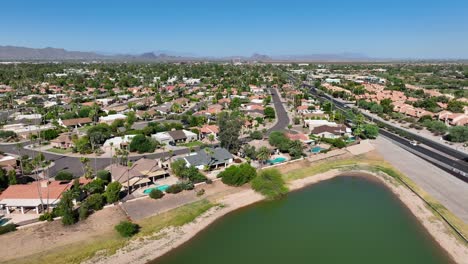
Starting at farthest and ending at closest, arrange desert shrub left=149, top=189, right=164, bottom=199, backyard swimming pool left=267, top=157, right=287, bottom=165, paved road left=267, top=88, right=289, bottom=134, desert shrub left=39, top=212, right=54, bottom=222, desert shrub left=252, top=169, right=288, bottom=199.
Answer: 1. paved road left=267, top=88, right=289, bottom=134
2. backyard swimming pool left=267, top=157, right=287, bottom=165
3. desert shrub left=252, top=169, right=288, bottom=199
4. desert shrub left=149, top=189, right=164, bottom=199
5. desert shrub left=39, top=212, right=54, bottom=222

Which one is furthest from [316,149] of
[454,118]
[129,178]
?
[454,118]

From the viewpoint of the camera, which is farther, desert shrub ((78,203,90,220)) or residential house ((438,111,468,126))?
residential house ((438,111,468,126))

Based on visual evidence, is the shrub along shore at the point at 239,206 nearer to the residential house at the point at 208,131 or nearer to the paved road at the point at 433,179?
the paved road at the point at 433,179

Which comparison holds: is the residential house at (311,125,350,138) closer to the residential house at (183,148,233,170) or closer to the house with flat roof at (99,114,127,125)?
the residential house at (183,148,233,170)

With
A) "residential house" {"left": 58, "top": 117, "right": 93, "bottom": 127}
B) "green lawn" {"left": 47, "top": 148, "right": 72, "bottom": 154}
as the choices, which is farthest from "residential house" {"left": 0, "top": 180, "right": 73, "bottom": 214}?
"residential house" {"left": 58, "top": 117, "right": 93, "bottom": 127}

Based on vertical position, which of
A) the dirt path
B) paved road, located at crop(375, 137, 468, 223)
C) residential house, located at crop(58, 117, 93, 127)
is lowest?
paved road, located at crop(375, 137, 468, 223)
